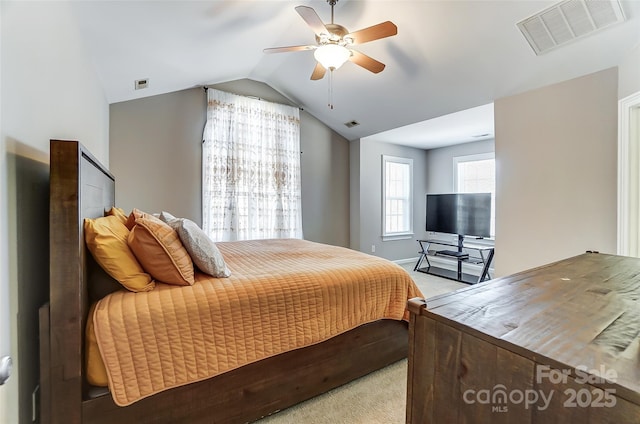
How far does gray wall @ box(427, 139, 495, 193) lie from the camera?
17.2 ft

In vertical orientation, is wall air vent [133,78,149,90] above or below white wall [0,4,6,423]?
above

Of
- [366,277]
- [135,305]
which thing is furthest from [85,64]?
[366,277]

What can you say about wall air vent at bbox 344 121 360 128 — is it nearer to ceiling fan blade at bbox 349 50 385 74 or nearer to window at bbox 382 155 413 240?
window at bbox 382 155 413 240

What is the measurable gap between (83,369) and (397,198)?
5.30 metres

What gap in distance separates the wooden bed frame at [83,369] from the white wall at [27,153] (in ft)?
0.32

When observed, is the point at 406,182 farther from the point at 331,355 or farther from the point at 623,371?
the point at 623,371

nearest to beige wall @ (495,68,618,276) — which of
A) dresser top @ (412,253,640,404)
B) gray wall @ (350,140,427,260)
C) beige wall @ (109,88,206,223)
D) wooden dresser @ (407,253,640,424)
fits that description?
dresser top @ (412,253,640,404)

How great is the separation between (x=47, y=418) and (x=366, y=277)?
5.29ft

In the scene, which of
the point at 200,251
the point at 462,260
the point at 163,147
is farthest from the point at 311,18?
the point at 462,260

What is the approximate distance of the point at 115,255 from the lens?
52.2 inches

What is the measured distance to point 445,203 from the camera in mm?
4848

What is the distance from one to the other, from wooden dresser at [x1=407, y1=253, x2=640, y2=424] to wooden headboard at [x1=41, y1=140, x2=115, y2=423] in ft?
4.20

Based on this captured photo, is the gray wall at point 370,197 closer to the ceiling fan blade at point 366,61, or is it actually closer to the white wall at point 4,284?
the ceiling fan blade at point 366,61

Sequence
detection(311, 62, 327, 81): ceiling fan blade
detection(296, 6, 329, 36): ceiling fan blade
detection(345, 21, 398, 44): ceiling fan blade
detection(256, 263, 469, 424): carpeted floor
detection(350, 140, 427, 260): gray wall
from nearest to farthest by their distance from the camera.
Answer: detection(256, 263, 469, 424): carpeted floor → detection(296, 6, 329, 36): ceiling fan blade → detection(345, 21, 398, 44): ceiling fan blade → detection(311, 62, 327, 81): ceiling fan blade → detection(350, 140, 427, 260): gray wall
